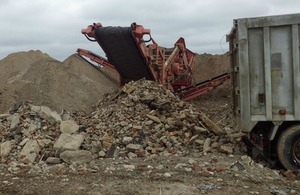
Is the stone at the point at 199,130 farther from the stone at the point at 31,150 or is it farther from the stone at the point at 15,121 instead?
the stone at the point at 15,121

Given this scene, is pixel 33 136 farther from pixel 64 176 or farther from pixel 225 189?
pixel 225 189

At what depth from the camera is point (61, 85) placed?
41.9ft

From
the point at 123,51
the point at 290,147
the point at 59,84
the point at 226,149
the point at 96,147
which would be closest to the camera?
the point at 290,147

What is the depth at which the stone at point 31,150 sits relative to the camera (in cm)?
575

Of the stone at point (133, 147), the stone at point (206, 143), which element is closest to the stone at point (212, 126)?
the stone at point (206, 143)

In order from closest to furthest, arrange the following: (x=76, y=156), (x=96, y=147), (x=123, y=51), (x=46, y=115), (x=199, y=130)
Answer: (x=76, y=156) → (x=96, y=147) → (x=199, y=130) → (x=46, y=115) → (x=123, y=51)

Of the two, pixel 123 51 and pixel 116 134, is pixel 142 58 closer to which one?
pixel 123 51

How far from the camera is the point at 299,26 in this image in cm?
483

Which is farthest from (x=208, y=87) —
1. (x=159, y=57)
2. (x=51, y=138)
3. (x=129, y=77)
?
(x=51, y=138)

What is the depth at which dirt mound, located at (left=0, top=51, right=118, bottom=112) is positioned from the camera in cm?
1155

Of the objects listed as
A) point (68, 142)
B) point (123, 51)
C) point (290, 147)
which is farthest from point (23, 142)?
point (290, 147)

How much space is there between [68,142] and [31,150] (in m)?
0.66

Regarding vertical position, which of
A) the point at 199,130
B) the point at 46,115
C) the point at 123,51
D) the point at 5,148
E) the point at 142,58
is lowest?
the point at 5,148

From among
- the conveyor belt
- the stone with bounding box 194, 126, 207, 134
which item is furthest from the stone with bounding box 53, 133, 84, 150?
the conveyor belt
